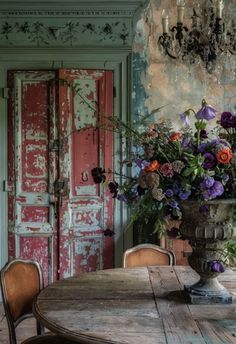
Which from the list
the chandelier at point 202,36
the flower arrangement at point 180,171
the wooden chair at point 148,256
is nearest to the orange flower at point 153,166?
the flower arrangement at point 180,171

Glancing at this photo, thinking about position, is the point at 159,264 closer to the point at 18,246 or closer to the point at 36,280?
the point at 36,280

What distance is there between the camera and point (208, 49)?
425 centimetres

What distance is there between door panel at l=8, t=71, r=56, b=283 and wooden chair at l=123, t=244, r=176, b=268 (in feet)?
5.07

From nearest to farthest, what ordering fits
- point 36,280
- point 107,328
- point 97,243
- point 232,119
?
1. point 107,328
2. point 232,119
3. point 36,280
4. point 97,243

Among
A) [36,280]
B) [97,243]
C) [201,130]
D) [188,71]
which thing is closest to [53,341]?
[36,280]

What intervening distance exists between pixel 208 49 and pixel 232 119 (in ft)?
7.45

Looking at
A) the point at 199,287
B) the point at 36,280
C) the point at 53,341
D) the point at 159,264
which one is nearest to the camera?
the point at 199,287

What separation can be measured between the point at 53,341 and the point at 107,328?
2.36ft

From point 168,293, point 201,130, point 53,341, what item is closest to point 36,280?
point 53,341

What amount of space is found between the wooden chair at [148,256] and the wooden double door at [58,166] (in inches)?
56.0

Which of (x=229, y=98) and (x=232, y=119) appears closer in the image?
(x=232, y=119)

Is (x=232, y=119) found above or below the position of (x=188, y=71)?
below

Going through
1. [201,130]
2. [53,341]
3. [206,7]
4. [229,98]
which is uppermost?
[206,7]

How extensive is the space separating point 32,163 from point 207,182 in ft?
9.33
